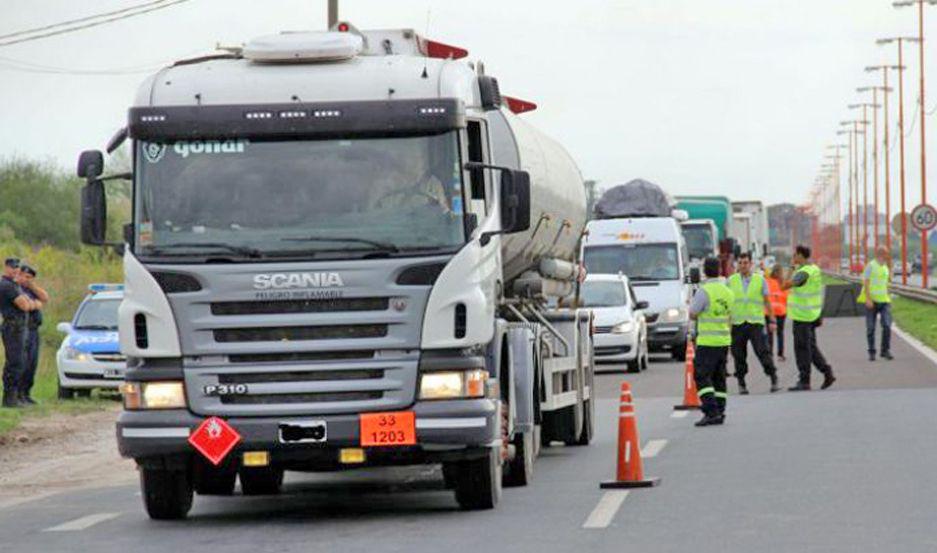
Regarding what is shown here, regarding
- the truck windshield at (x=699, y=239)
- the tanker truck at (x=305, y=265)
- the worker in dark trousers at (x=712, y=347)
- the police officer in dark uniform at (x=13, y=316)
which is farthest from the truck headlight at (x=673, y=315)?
the tanker truck at (x=305, y=265)

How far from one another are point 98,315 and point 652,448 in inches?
535

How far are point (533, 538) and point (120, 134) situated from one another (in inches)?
149

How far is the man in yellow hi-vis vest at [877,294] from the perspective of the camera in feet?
111

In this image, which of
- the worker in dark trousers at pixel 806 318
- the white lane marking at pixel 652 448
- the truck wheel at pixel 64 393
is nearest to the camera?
the white lane marking at pixel 652 448

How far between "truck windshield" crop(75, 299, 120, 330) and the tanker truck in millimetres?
16698

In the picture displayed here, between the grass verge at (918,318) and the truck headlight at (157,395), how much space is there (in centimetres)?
2777

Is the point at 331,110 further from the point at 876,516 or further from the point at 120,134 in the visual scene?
the point at 876,516

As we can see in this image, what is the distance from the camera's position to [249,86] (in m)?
13.7

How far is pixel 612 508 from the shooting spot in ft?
46.1

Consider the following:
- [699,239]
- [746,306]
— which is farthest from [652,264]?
[746,306]

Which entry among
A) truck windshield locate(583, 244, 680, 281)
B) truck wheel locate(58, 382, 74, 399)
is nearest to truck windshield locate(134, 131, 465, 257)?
truck wheel locate(58, 382, 74, 399)

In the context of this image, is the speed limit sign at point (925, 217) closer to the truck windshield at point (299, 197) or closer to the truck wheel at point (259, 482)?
the truck wheel at point (259, 482)

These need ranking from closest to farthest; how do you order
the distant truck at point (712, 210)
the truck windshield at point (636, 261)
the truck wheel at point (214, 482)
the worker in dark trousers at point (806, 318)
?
the truck wheel at point (214, 482) < the worker in dark trousers at point (806, 318) < the truck windshield at point (636, 261) < the distant truck at point (712, 210)

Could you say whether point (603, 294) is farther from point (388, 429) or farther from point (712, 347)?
point (388, 429)
